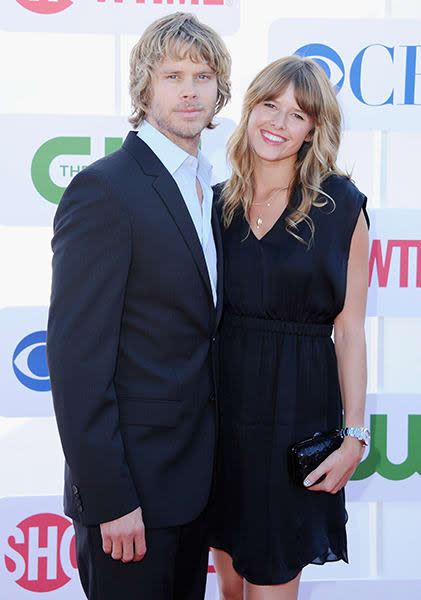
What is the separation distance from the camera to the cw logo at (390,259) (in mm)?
2574

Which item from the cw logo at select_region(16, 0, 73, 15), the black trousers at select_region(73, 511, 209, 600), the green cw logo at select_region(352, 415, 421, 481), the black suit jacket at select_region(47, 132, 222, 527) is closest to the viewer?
the black suit jacket at select_region(47, 132, 222, 527)

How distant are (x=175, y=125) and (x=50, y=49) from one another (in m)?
1.16

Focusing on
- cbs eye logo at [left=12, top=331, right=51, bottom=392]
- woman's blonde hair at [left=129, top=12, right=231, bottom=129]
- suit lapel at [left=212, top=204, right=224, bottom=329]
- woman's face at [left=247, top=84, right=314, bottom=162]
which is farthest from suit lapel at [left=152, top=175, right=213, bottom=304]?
cbs eye logo at [left=12, top=331, right=51, bottom=392]

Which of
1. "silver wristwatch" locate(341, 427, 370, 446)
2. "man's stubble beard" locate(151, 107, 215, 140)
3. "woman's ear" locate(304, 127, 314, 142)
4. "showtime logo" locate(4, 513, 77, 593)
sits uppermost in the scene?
"woman's ear" locate(304, 127, 314, 142)

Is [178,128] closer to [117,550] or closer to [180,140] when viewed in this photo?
[180,140]

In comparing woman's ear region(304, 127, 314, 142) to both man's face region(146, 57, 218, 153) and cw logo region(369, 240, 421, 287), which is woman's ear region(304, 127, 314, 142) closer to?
man's face region(146, 57, 218, 153)

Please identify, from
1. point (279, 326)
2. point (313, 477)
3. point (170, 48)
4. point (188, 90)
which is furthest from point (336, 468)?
point (170, 48)

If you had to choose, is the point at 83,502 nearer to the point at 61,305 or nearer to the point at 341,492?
the point at 61,305

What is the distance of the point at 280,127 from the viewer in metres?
1.74

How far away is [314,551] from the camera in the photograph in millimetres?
1700

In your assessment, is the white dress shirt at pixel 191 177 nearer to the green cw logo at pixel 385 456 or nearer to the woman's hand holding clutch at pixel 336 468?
the woman's hand holding clutch at pixel 336 468

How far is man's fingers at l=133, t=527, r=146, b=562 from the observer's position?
54.2 inches

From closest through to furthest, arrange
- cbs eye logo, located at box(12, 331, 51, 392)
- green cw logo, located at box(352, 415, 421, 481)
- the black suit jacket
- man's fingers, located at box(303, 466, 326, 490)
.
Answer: the black suit jacket < man's fingers, located at box(303, 466, 326, 490) < cbs eye logo, located at box(12, 331, 51, 392) < green cw logo, located at box(352, 415, 421, 481)

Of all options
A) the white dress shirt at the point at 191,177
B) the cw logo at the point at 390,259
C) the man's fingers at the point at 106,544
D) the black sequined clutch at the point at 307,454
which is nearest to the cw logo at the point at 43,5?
the white dress shirt at the point at 191,177
